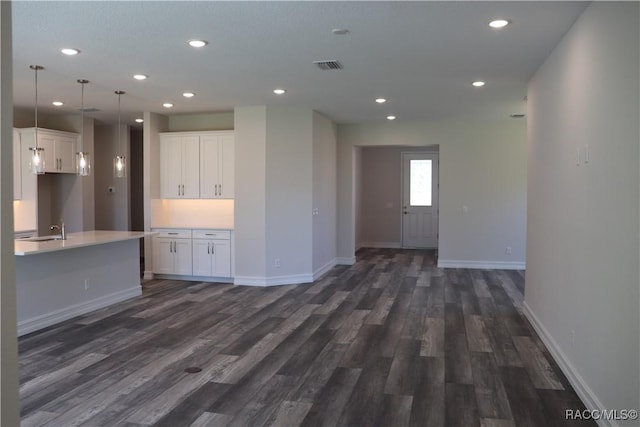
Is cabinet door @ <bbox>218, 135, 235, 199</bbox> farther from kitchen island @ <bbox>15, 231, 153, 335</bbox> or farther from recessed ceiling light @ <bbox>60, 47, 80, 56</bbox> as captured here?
recessed ceiling light @ <bbox>60, 47, 80, 56</bbox>

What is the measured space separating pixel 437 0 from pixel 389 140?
5.98 m

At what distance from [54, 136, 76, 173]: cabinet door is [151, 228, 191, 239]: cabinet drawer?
2.00 metres

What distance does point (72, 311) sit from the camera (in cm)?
557

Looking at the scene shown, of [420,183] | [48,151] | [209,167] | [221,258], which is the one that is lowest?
[221,258]

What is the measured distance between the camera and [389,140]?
9.26m

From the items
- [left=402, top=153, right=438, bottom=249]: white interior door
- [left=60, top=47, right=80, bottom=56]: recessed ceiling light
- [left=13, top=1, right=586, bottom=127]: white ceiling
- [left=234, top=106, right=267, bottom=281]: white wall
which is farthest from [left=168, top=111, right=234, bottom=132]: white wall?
[left=402, top=153, right=438, bottom=249]: white interior door

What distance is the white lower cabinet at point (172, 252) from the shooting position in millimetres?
7781

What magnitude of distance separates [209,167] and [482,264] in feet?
16.7

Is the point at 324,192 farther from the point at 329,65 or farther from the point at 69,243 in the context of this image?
the point at 69,243

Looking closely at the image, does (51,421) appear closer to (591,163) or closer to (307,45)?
(307,45)

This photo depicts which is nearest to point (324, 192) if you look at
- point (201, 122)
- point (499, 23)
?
point (201, 122)

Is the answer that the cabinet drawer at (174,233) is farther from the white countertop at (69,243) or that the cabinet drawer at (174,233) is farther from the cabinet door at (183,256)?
the white countertop at (69,243)

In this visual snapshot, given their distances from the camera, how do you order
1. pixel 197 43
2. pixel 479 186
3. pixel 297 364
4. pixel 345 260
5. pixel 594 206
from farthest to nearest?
1. pixel 345 260
2. pixel 479 186
3. pixel 197 43
4. pixel 297 364
5. pixel 594 206

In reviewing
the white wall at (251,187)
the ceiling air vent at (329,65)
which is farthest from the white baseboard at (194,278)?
the ceiling air vent at (329,65)
